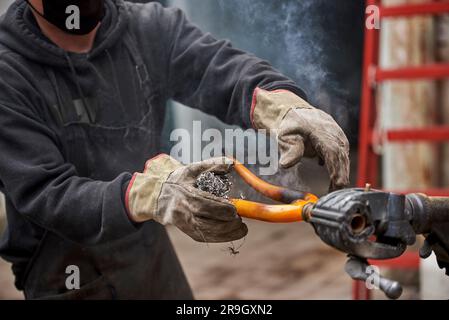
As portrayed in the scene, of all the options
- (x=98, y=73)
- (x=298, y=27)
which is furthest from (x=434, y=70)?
(x=98, y=73)

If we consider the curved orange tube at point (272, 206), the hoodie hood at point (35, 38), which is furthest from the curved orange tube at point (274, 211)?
the hoodie hood at point (35, 38)

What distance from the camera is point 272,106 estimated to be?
159 centimetres

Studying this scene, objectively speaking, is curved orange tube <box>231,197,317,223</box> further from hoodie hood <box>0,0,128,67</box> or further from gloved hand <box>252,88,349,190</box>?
hoodie hood <box>0,0,128,67</box>

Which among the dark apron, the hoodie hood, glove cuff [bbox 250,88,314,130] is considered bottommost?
the dark apron

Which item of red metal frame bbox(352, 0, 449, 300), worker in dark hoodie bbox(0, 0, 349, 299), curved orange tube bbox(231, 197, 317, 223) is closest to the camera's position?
curved orange tube bbox(231, 197, 317, 223)

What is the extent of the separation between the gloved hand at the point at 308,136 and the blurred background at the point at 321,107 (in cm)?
8

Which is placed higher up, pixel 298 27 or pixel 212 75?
pixel 298 27

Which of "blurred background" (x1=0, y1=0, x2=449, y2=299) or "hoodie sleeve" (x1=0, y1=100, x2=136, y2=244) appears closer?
"hoodie sleeve" (x1=0, y1=100, x2=136, y2=244)

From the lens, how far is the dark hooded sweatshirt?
1.57m

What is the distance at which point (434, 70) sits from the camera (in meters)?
2.71

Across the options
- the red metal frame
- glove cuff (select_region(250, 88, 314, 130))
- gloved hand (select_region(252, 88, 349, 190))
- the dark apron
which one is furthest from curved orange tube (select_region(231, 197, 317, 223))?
the red metal frame

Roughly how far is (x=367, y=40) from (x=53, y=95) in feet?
4.15

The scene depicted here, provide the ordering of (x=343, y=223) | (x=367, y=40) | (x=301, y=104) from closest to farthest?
(x=343, y=223), (x=301, y=104), (x=367, y=40)

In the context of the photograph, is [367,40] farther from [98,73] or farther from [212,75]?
[98,73]
